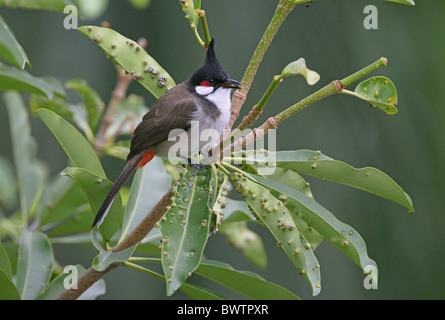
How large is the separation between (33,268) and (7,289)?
19 cm

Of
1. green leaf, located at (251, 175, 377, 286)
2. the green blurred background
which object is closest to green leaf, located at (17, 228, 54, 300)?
green leaf, located at (251, 175, 377, 286)

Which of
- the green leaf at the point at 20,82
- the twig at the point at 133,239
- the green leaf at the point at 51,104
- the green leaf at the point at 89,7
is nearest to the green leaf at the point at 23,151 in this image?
the green leaf at the point at 51,104

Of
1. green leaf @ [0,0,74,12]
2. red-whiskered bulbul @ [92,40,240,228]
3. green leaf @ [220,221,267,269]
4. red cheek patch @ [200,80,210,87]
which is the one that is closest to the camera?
green leaf @ [0,0,74,12]

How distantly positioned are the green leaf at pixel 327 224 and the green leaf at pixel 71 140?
47cm

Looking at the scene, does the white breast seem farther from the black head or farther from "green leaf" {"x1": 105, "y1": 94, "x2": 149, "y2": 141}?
"green leaf" {"x1": 105, "y1": 94, "x2": 149, "y2": 141}

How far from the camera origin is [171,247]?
118 centimetres

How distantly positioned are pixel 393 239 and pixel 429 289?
23 centimetres

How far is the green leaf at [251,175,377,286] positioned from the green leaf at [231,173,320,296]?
0.10 feet

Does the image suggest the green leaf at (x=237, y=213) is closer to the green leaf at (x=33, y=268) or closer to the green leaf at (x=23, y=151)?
the green leaf at (x=33, y=268)

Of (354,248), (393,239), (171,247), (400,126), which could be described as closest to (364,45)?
(400,126)

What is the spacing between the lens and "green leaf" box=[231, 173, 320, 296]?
123cm

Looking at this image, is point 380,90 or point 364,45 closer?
point 380,90

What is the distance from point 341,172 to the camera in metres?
1.38

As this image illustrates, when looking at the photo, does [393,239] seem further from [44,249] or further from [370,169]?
[44,249]
